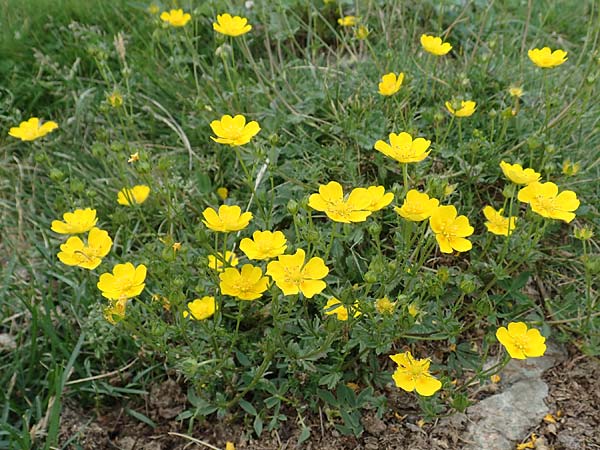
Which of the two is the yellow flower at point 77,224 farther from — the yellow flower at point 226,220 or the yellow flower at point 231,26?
the yellow flower at point 231,26

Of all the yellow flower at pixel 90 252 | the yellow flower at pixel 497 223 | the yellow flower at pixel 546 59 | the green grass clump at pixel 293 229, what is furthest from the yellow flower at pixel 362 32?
the yellow flower at pixel 90 252

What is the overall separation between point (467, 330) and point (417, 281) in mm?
327

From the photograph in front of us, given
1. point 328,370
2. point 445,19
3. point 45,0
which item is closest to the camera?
point 328,370

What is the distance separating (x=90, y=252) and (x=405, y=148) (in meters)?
0.88

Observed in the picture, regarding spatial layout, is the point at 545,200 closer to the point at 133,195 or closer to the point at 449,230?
the point at 449,230

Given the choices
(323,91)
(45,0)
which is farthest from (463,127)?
(45,0)

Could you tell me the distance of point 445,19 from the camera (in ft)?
10.4

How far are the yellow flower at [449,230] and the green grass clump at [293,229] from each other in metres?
0.04

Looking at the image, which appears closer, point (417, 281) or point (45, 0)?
point (417, 281)

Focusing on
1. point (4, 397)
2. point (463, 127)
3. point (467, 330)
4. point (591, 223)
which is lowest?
point (4, 397)

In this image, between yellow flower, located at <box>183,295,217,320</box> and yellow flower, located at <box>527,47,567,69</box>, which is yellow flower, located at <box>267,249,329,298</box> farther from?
yellow flower, located at <box>527,47,567,69</box>

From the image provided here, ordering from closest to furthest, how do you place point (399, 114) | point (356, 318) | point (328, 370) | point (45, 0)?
1. point (356, 318)
2. point (328, 370)
3. point (399, 114)
4. point (45, 0)

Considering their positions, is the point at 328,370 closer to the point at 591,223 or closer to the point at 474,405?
the point at 474,405

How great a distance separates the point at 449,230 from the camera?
5.67 feet
